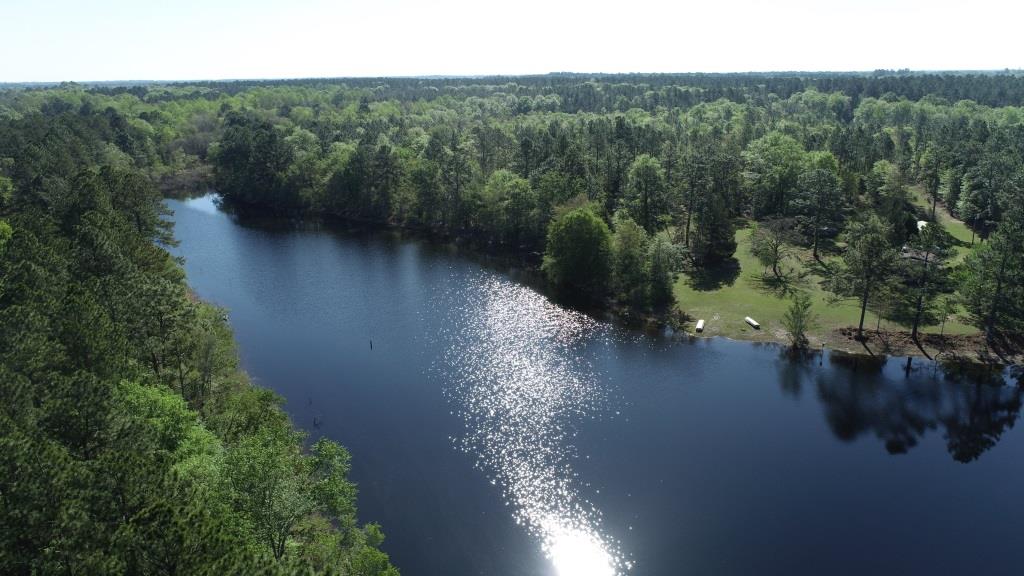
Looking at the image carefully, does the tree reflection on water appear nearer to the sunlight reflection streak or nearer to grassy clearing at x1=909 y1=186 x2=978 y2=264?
the sunlight reflection streak

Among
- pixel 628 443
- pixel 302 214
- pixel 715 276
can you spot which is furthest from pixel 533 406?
pixel 302 214

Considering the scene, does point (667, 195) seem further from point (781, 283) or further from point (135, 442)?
point (135, 442)

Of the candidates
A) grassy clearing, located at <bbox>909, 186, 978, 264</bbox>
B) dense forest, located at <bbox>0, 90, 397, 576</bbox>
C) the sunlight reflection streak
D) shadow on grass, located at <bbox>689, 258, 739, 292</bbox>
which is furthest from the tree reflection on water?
dense forest, located at <bbox>0, 90, 397, 576</bbox>

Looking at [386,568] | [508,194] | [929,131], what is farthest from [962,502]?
[929,131]

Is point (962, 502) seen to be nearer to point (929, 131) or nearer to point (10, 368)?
point (10, 368)

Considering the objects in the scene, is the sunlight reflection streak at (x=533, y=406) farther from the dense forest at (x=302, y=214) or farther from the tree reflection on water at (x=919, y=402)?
the tree reflection on water at (x=919, y=402)

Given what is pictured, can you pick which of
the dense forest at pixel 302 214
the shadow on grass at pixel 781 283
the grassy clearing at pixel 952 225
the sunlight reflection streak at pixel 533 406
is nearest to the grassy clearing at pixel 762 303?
the shadow on grass at pixel 781 283
